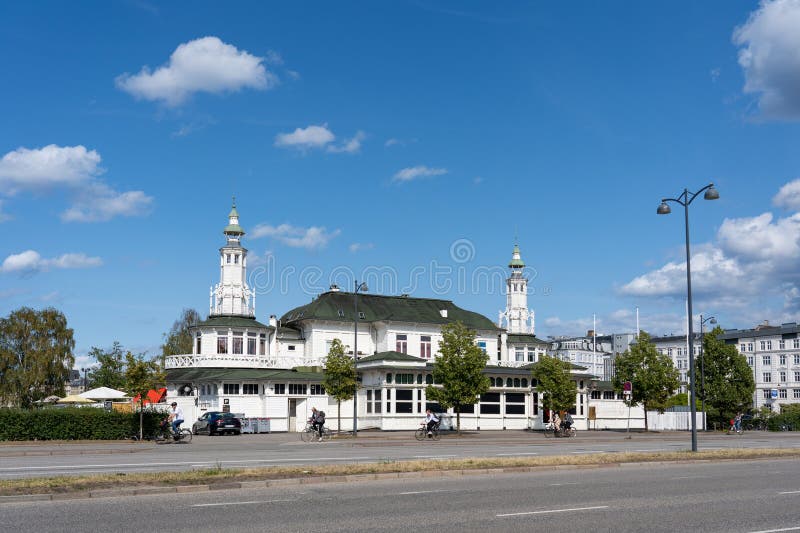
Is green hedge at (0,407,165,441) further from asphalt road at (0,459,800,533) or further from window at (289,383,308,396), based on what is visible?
asphalt road at (0,459,800,533)

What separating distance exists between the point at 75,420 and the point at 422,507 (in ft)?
91.1

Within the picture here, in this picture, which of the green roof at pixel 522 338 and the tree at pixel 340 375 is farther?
the green roof at pixel 522 338

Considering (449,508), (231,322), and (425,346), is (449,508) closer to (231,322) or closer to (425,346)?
(231,322)

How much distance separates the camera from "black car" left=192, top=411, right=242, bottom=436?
52.9m

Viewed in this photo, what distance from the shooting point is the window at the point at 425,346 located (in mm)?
70125

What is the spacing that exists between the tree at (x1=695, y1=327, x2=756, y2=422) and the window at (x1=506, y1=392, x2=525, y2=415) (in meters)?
16.9

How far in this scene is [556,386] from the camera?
60188mm

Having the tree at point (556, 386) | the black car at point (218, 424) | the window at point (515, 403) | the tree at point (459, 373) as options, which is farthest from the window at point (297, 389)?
the tree at point (556, 386)

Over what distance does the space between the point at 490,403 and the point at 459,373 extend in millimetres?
11183

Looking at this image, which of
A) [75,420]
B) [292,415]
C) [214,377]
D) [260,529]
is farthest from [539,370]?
[260,529]

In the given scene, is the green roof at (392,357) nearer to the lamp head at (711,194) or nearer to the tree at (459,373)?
the tree at (459,373)

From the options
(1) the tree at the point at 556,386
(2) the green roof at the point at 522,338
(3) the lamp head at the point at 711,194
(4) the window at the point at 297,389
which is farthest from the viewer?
(2) the green roof at the point at 522,338

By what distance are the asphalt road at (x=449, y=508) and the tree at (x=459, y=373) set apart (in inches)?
1337

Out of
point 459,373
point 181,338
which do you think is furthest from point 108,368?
point 459,373
